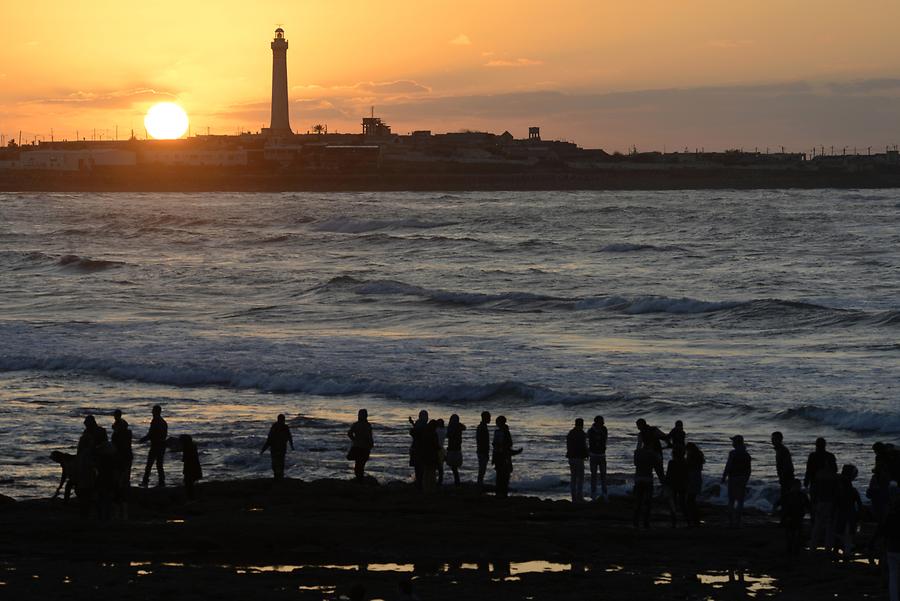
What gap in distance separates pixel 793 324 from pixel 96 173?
456 ft

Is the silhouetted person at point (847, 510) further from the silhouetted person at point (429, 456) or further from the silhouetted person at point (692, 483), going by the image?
the silhouetted person at point (429, 456)

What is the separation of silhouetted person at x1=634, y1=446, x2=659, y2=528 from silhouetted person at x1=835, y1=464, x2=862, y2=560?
1.80 metres

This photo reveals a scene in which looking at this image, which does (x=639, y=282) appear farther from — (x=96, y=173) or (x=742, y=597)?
(x=96, y=173)

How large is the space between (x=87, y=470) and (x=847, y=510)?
677cm

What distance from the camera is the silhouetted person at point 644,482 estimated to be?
40.5 feet

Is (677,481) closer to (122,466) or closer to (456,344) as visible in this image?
(122,466)

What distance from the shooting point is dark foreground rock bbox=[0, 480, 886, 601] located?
32.7 feet

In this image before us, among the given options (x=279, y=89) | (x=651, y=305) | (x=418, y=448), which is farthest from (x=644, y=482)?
(x=279, y=89)

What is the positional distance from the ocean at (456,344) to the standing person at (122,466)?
197 cm

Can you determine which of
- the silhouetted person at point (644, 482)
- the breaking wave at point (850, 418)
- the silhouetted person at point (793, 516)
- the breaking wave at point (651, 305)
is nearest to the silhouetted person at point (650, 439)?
the silhouetted person at point (644, 482)

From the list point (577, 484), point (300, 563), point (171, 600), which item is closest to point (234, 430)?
point (577, 484)

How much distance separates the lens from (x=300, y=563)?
35.5ft

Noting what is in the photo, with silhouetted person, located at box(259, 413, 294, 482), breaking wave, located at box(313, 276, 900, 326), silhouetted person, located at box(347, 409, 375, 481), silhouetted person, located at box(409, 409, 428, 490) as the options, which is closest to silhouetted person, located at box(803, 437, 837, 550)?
silhouetted person, located at box(409, 409, 428, 490)

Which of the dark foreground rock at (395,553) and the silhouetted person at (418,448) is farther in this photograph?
the silhouetted person at (418,448)
